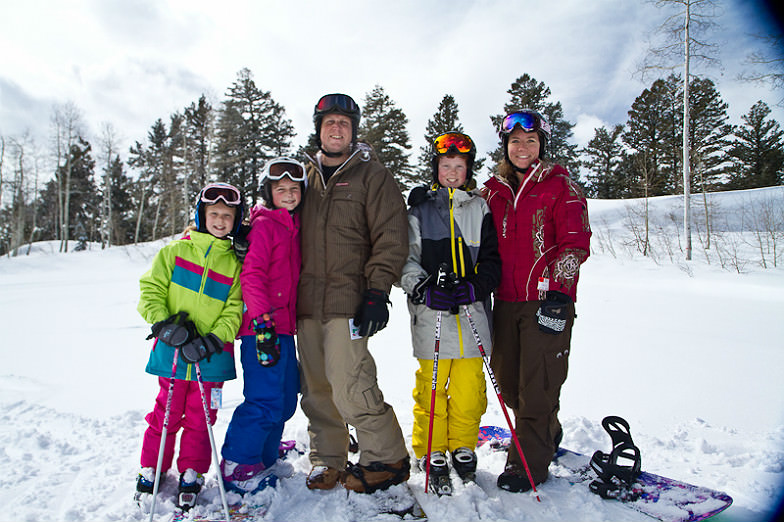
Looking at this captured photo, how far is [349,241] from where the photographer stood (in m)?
2.80

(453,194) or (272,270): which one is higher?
(453,194)

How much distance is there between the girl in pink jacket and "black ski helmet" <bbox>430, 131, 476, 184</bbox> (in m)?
0.98

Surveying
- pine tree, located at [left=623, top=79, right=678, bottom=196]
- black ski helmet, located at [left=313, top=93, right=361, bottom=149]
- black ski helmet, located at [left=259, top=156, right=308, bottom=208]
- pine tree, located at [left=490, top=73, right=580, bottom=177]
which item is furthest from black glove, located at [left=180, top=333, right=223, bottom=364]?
pine tree, located at [left=623, top=79, right=678, bottom=196]

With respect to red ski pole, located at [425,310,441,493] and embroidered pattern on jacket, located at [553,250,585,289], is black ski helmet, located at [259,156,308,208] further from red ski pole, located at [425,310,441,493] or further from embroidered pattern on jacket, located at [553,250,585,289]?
embroidered pattern on jacket, located at [553,250,585,289]

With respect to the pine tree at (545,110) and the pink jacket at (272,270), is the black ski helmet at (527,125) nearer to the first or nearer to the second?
the pink jacket at (272,270)

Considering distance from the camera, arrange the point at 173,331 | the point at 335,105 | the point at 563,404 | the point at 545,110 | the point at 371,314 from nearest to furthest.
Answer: the point at 173,331 < the point at 371,314 < the point at 335,105 < the point at 563,404 < the point at 545,110

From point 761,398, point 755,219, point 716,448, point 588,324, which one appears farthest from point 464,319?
point 755,219

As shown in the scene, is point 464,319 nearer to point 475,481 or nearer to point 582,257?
point 582,257

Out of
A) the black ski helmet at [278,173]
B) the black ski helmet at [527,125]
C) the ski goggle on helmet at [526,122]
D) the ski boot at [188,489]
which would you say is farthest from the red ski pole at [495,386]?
the ski boot at [188,489]

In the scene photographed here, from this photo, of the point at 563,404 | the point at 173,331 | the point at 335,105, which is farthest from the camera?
the point at 563,404

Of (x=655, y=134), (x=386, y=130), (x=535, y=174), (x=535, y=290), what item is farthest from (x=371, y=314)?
(x=655, y=134)

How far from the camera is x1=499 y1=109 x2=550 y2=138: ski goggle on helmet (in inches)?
118

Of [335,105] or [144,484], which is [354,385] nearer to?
[144,484]

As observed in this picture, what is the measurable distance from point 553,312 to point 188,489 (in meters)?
2.50
